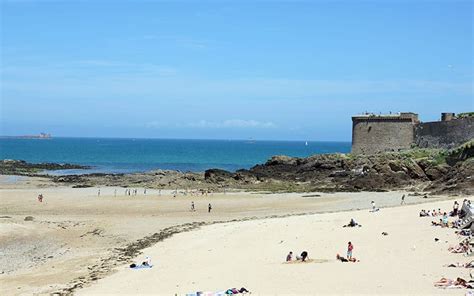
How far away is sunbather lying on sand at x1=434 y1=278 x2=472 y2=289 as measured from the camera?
1140cm

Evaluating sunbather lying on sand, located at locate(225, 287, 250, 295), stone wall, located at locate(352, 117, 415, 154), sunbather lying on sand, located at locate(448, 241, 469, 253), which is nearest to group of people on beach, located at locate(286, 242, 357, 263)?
sunbather lying on sand, located at locate(448, 241, 469, 253)

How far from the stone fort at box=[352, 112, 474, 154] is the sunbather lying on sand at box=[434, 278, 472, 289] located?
35.0 metres

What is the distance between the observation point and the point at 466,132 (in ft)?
147

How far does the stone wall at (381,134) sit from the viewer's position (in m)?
49.8

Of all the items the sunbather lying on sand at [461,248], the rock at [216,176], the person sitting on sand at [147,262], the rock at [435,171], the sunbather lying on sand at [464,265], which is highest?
the rock at [435,171]

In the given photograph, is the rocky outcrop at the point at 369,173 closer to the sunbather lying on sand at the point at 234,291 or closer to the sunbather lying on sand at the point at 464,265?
the sunbather lying on sand at the point at 464,265

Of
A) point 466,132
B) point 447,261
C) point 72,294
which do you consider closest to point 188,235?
point 72,294

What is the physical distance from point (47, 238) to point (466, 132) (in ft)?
109

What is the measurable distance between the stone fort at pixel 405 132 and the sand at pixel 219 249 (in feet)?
55.6

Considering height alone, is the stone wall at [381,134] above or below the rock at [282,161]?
above

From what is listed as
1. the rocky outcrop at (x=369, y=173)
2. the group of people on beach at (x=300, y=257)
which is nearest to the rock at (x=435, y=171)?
the rocky outcrop at (x=369, y=173)

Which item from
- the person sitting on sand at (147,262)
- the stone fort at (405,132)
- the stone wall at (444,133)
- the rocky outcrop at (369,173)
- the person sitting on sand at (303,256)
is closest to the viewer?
the person sitting on sand at (303,256)

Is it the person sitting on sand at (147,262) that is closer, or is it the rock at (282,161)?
the person sitting on sand at (147,262)

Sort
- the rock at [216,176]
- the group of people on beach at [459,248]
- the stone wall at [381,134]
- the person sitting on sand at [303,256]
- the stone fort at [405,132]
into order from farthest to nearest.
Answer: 1. the stone wall at [381,134]
2. the stone fort at [405,132]
3. the rock at [216,176]
4. the person sitting on sand at [303,256]
5. the group of people on beach at [459,248]
